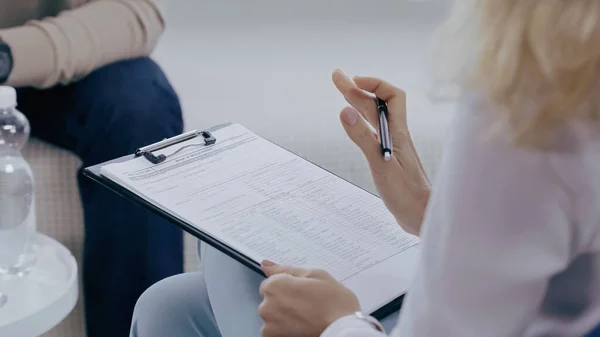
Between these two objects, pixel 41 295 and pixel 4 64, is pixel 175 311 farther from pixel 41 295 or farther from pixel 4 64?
pixel 4 64

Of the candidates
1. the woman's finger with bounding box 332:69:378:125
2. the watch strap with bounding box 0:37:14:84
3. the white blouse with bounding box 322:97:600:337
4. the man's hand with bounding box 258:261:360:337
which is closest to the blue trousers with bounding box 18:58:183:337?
the watch strap with bounding box 0:37:14:84

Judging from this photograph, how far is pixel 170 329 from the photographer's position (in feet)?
2.58

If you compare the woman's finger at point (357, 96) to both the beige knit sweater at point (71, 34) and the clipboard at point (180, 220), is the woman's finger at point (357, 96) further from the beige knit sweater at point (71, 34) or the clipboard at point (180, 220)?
the beige knit sweater at point (71, 34)

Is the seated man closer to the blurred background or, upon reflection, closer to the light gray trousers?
the blurred background

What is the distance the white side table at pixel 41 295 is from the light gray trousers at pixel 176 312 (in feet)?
0.36

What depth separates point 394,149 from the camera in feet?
2.54

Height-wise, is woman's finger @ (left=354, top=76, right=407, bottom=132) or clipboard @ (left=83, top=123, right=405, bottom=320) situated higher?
woman's finger @ (left=354, top=76, right=407, bottom=132)

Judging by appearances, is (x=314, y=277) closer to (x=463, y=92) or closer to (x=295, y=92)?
(x=463, y=92)

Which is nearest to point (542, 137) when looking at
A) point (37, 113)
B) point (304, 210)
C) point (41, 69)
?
point (304, 210)

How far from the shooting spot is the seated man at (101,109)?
1.14 m

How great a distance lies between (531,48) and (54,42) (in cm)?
93

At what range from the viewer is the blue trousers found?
115cm

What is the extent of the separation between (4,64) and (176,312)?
55cm

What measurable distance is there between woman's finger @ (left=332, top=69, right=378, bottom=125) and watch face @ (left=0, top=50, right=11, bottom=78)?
0.59m
